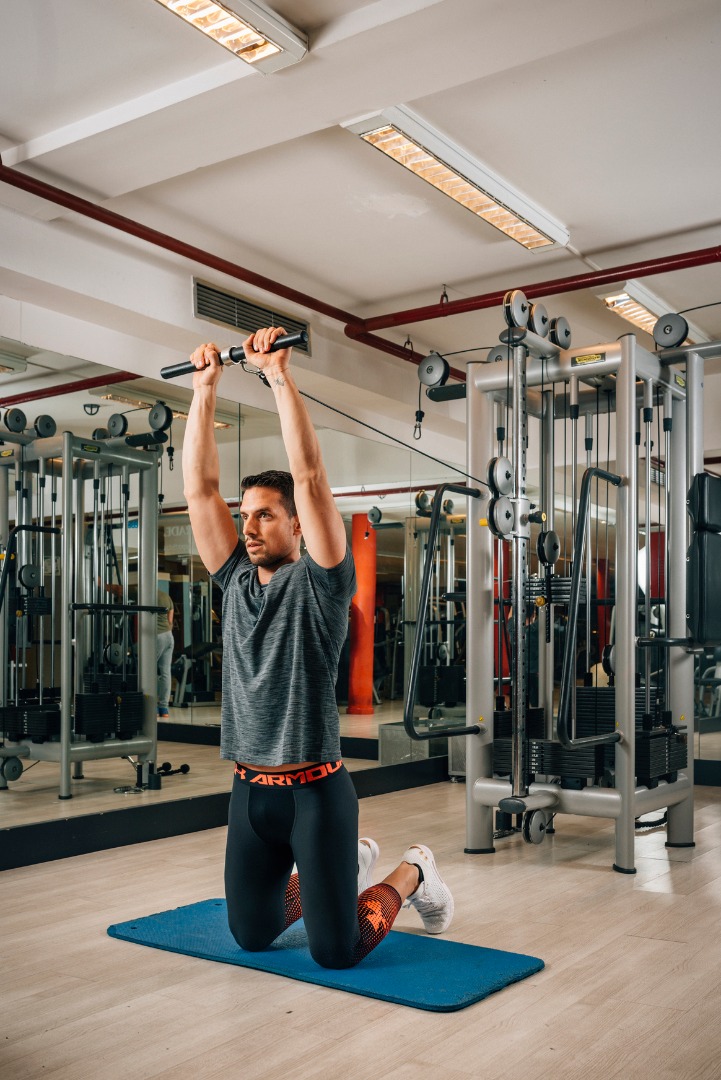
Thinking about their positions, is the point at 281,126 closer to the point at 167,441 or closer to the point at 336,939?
the point at 167,441

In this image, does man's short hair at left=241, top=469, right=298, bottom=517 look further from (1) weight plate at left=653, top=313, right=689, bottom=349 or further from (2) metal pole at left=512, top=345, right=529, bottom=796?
(1) weight plate at left=653, top=313, right=689, bottom=349

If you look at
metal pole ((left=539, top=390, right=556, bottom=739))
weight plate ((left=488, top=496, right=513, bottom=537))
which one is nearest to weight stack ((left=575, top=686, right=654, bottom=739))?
metal pole ((left=539, top=390, right=556, bottom=739))

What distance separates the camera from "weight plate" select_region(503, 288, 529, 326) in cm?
427

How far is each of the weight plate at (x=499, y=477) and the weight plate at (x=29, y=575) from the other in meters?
2.47

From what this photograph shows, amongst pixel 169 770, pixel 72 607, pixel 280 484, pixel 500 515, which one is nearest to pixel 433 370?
pixel 500 515

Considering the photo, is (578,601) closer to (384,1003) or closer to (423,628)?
(423,628)

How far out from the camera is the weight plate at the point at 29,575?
516 cm

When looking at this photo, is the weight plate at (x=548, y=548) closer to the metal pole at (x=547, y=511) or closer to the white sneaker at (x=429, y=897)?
the metal pole at (x=547, y=511)

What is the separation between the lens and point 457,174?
4.69 meters

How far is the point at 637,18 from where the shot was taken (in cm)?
329

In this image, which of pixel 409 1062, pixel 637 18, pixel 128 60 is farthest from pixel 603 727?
pixel 128 60

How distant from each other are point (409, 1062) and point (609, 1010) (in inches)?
24.2

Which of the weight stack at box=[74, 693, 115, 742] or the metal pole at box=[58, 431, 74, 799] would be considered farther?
the weight stack at box=[74, 693, 115, 742]

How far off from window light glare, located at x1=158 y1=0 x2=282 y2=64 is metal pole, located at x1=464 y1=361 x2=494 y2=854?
1.85 m
